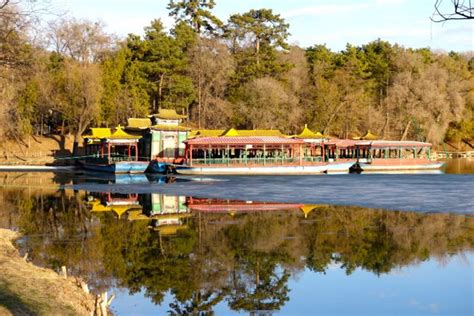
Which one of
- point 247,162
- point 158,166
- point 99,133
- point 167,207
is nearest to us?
point 167,207

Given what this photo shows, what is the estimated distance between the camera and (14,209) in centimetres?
2625

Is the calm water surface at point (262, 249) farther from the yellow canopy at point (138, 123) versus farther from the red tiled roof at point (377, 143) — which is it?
the red tiled roof at point (377, 143)

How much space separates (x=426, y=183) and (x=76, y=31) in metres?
44.7

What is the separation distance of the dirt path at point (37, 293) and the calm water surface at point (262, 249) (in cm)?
93

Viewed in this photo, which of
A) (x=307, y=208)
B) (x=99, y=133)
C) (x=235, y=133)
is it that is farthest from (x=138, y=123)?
(x=307, y=208)

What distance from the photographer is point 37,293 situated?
10648mm

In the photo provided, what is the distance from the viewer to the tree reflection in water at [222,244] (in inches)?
511

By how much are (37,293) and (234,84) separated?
2469 inches

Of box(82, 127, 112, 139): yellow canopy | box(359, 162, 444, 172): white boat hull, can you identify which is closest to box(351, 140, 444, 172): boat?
box(359, 162, 444, 172): white boat hull

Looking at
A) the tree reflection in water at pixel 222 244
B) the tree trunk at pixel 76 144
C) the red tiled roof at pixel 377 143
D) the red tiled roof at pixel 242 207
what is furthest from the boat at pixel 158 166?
the red tiled roof at pixel 242 207

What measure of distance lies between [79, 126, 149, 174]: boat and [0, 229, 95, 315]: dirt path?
3870 cm

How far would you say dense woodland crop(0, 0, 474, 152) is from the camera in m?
64.2

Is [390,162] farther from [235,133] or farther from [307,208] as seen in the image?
[307,208]

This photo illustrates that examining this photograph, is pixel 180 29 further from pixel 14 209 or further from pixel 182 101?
pixel 14 209
